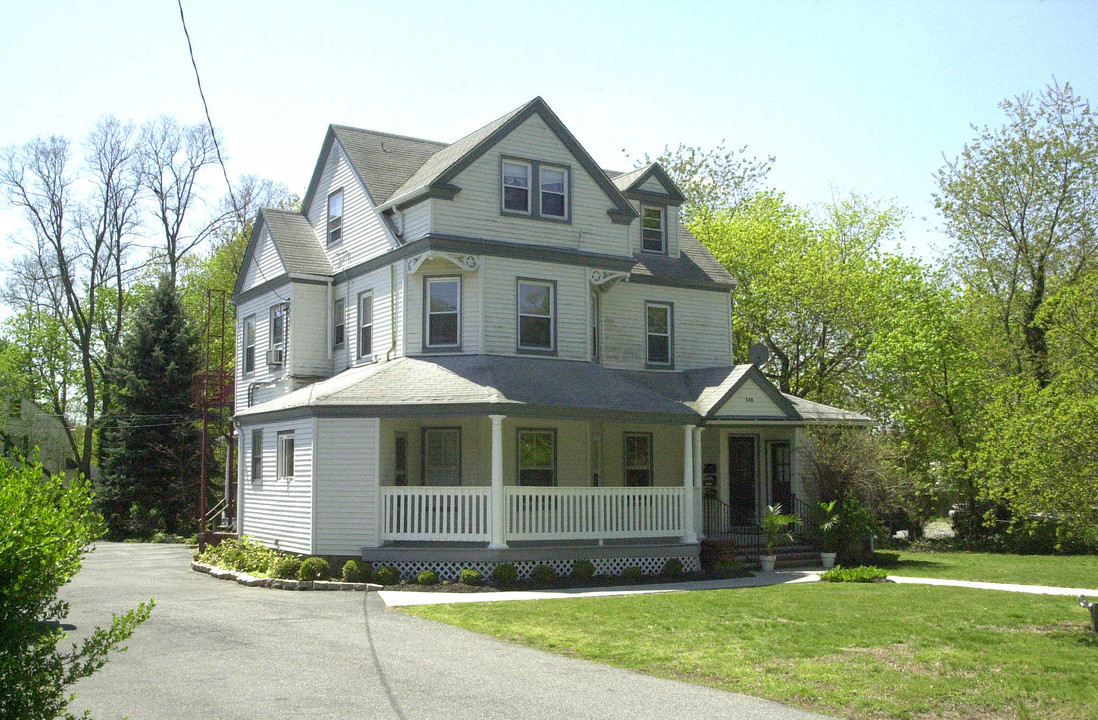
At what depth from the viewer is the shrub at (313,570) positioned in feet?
60.5

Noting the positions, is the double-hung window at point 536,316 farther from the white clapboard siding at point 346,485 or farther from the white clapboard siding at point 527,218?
the white clapboard siding at point 346,485

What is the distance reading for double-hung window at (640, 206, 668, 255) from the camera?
26.0m

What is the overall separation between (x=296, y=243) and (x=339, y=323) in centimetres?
264

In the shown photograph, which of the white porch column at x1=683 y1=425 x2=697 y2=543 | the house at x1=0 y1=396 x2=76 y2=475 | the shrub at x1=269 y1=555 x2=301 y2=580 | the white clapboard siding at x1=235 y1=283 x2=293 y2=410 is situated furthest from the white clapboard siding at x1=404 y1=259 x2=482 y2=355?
the house at x1=0 y1=396 x2=76 y2=475

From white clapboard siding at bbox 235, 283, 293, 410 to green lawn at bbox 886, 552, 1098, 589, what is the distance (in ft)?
52.1

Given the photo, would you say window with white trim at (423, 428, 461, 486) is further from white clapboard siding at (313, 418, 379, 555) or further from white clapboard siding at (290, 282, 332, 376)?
white clapboard siding at (290, 282, 332, 376)

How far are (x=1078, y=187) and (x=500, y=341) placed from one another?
19.6 metres

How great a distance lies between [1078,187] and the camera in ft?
97.6

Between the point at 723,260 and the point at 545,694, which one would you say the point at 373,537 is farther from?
the point at 723,260

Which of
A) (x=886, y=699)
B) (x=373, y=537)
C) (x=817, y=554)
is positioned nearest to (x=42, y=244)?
(x=373, y=537)

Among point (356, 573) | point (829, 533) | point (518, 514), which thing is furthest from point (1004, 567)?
point (356, 573)

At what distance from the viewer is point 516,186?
22.0 meters

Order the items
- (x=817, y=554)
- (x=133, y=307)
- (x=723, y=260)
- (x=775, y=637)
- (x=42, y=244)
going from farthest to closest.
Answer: (x=133, y=307), (x=42, y=244), (x=723, y=260), (x=817, y=554), (x=775, y=637)

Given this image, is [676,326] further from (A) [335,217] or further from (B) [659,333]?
(A) [335,217]
